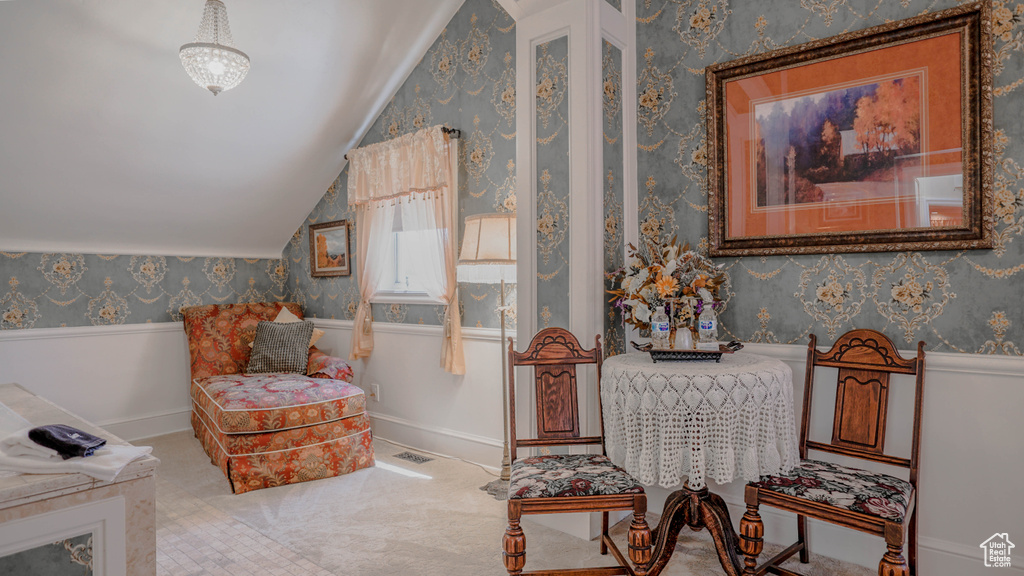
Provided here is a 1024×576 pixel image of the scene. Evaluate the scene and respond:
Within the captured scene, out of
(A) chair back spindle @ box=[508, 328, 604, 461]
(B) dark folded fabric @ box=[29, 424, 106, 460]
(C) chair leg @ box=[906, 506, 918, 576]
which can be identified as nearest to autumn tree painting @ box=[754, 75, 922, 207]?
(A) chair back spindle @ box=[508, 328, 604, 461]

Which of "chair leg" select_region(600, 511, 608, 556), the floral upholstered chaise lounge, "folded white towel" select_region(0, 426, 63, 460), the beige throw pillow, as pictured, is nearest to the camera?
"folded white towel" select_region(0, 426, 63, 460)

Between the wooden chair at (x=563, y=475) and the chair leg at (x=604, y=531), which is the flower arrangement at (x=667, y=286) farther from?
the chair leg at (x=604, y=531)

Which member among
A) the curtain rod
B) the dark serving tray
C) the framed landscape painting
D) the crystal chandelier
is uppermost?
the crystal chandelier

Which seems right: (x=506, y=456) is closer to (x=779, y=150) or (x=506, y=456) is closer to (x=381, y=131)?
(x=779, y=150)

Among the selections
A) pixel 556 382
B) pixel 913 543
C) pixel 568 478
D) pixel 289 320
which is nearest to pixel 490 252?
pixel 556 382

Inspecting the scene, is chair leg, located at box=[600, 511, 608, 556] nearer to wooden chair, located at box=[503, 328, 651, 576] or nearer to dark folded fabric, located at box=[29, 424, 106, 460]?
wooden chair, located at box=[503, 328, 651, 576]

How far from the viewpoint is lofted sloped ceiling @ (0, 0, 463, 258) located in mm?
3273

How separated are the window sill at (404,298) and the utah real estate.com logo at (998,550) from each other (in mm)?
3110

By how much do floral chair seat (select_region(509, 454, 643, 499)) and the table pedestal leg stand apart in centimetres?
31

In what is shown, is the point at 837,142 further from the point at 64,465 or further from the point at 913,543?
Answer: the point at 64,465

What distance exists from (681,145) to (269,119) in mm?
2952

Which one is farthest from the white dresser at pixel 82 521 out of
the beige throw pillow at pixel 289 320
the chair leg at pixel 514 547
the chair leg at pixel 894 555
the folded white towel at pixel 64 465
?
the beige throw pillow at pixel 289 320

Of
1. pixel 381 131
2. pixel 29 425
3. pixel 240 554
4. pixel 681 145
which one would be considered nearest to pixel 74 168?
pixel 381 131

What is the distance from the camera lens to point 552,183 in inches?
115
